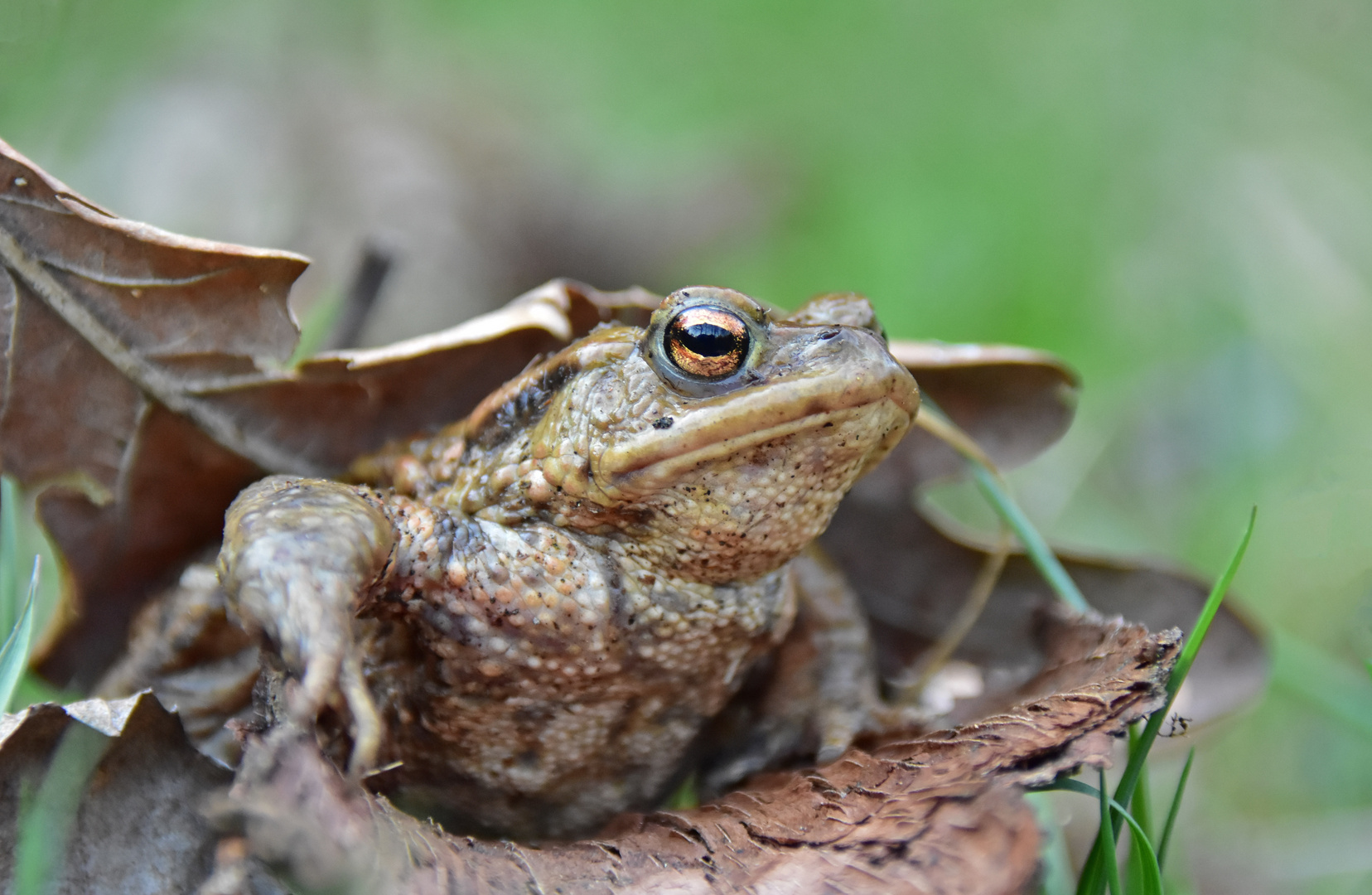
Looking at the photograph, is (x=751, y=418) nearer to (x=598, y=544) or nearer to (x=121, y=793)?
(x=598, y=544)

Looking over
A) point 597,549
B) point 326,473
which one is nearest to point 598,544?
point 597,549

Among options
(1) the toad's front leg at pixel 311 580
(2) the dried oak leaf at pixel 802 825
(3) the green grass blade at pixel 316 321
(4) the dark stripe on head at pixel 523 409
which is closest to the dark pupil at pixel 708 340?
(4) the dark stripe on head at pixel 523 409

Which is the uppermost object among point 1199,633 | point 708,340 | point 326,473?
point 708,340

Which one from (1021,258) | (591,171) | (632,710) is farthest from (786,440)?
(591,171)

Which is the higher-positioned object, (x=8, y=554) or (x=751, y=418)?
(x=751, y=418)

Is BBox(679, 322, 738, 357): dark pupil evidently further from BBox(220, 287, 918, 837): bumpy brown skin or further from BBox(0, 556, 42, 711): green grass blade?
BBox(0, 556, 42, 711): green grass blade

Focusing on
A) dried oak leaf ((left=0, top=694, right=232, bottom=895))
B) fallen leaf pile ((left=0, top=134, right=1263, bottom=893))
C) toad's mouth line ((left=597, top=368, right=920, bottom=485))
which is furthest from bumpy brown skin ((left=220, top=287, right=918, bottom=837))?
dried oak leaf ((left=0, top=694, right=232, bottom=895))

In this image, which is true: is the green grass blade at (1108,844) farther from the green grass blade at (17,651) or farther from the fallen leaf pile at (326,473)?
the green grass blade at (17,651)

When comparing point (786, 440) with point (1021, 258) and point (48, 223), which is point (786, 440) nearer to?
point (48, 223)
